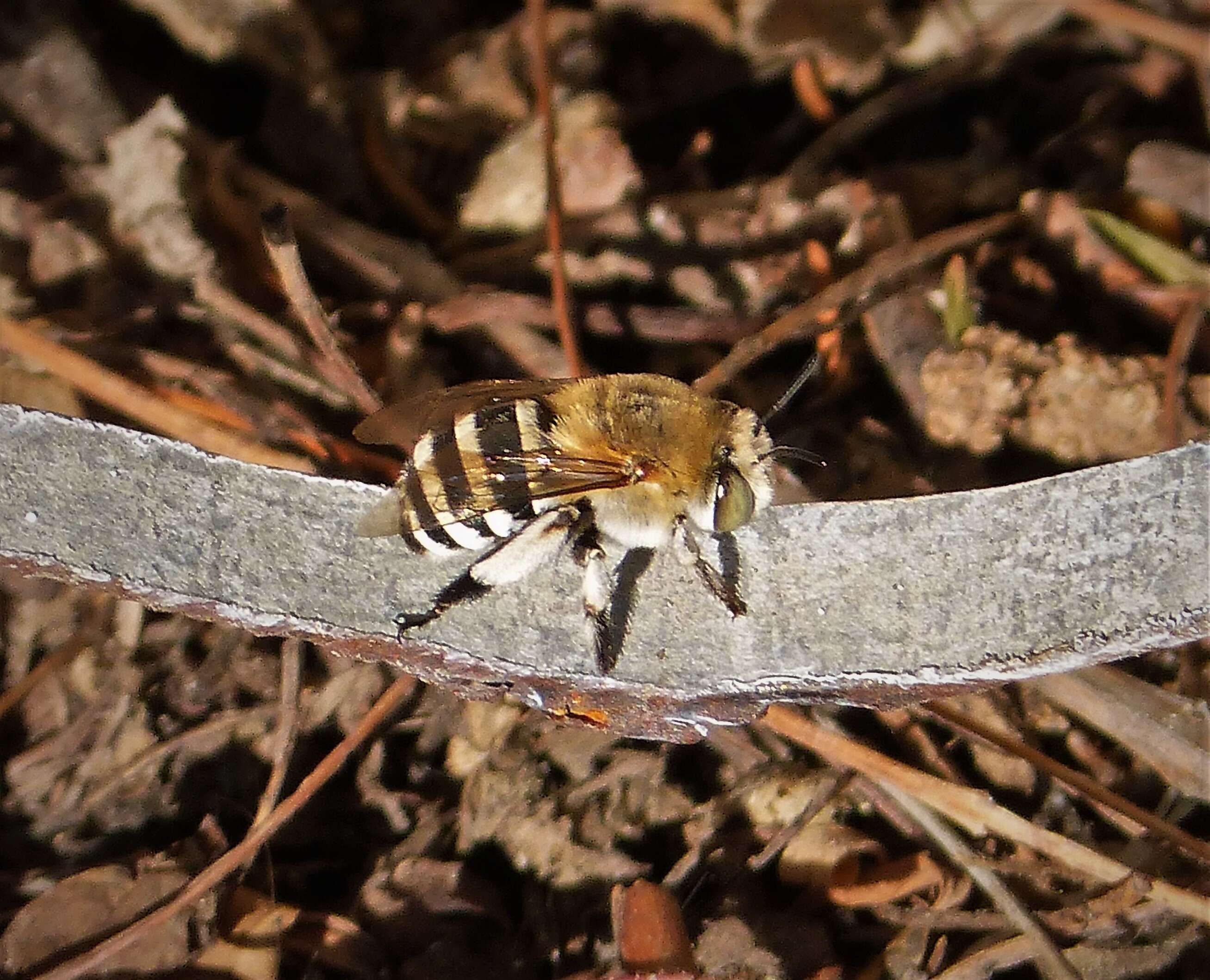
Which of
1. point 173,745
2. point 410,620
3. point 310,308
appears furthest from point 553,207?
point 173,745

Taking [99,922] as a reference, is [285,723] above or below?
above

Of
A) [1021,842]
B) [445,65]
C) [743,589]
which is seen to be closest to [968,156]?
[445,65]

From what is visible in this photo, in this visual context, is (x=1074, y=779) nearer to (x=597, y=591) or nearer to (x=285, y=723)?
(x=597, y=591)

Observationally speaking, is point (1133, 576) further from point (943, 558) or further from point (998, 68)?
point (998, 68)

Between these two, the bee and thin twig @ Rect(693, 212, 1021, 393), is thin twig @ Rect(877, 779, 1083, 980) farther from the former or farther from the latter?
thin twig @ Rect(693, 212, 1021, 393)

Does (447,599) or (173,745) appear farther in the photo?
(173,745)
